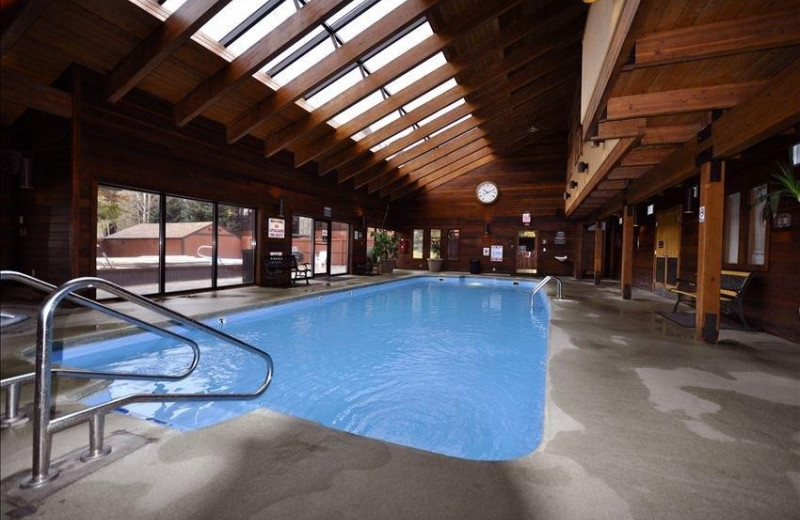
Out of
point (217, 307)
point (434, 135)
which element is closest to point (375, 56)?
point (434, 135)

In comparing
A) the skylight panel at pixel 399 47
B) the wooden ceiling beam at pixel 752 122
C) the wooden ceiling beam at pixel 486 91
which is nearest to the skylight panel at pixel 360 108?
the wooden ceiling beam at pixel 486 91

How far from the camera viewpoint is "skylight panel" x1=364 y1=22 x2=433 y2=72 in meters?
6.91

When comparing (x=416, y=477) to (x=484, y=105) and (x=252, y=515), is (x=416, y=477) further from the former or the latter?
(x=484, y=105)

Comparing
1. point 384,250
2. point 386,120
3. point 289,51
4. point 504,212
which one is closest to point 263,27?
point 289,51

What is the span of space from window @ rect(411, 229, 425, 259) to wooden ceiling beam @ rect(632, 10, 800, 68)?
43.8ft

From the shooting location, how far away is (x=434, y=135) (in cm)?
1180

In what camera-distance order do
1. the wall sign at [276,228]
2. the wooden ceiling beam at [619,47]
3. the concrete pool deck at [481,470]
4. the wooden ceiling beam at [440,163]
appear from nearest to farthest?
→ the concrete pool deck at [481,470]
the wooden ceiling beam at [619,47]
the wall sign at [276,228]
the wooden ceiling beam at [440,163]

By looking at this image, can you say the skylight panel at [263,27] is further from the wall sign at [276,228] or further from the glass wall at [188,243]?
the wall sign at [276,228]

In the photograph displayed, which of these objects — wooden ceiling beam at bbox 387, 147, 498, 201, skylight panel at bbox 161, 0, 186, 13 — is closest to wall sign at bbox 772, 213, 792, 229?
skylight panel at bbox 161, 0, 186, 13

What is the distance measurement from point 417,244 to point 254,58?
36.5ft

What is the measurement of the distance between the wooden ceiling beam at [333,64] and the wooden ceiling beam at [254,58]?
992mm

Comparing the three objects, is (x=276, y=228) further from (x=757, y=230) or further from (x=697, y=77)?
(x=757, y=230)

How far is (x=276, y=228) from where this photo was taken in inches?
376

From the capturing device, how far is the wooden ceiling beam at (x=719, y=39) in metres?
2.62
